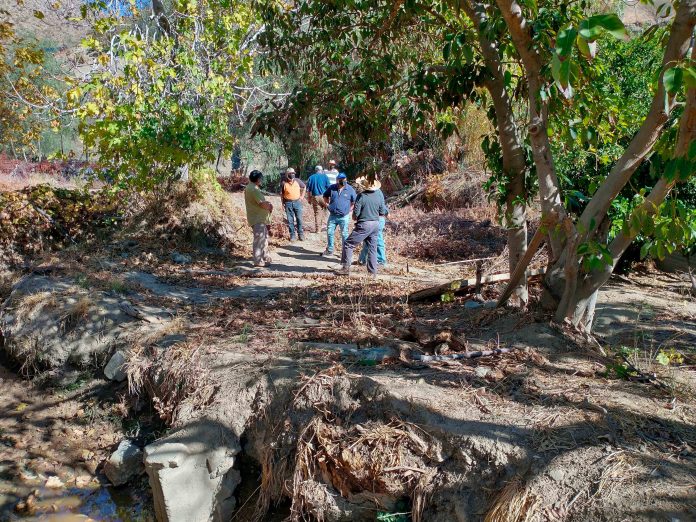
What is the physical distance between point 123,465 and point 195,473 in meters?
1.16

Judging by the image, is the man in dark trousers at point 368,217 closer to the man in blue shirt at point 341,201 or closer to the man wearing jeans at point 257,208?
the man in blue shirt at point 341,201

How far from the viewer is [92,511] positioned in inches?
207

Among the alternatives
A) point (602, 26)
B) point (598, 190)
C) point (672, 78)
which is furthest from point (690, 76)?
point (598, 190)

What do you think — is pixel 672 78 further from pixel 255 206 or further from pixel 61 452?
pixel 255 206

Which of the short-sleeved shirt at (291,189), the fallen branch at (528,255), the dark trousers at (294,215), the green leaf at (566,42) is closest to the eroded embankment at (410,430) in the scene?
the fallen branch at (528,255)

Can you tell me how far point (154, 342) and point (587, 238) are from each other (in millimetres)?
4658

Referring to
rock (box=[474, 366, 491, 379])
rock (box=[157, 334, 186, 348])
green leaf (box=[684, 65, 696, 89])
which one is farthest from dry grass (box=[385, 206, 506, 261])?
green leaf (box=[684, 65, 696, 89])

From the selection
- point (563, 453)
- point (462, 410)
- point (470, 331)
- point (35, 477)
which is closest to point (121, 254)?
point (35, 477)

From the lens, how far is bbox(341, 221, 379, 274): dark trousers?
9.19m

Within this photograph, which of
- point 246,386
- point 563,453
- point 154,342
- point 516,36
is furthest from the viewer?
point 154,342

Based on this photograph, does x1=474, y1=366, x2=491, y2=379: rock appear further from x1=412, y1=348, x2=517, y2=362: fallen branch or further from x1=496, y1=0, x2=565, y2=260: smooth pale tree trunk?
x1=496, y1=0, x2=565, y2=260: smooth pale tree trunk

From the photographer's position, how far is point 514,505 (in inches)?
135

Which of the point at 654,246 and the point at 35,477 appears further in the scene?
the point at 35,477

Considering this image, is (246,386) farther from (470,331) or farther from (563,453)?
(563,453)
